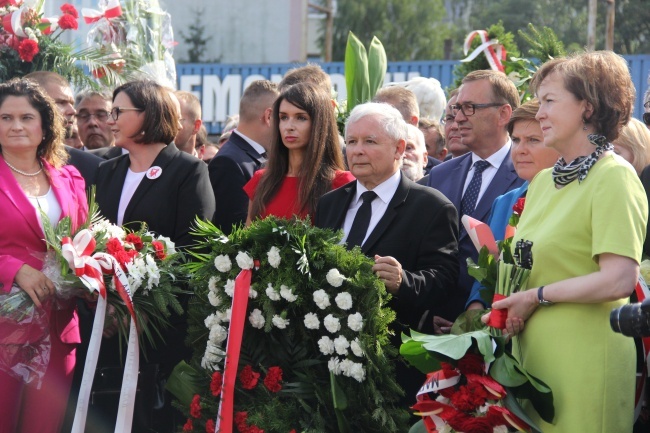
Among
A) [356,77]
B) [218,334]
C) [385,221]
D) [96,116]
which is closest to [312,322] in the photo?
[218,334]

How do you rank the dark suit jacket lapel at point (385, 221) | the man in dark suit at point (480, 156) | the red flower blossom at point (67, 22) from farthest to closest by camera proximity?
the red flower blossom at point (67, 22) < the man in dark suit at point (480, 156) < the dark suit jacket lapel at point (385, 221)

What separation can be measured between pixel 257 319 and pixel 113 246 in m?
0.96

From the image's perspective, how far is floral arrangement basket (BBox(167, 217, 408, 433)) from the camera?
4504mm

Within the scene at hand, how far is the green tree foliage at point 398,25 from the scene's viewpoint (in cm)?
4956

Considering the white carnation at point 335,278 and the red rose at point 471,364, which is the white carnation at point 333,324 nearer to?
the white carnation at point 335,278

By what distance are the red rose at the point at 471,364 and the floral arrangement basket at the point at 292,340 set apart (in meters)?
0.62

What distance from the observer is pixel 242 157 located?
6637 millimetres

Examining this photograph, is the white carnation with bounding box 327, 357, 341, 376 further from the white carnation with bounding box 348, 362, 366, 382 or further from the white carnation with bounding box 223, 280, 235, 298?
the white carnation with bounding box 223, 280, 235, 298

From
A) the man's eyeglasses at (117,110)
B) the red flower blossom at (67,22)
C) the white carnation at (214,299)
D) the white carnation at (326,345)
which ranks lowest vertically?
the white carnation at (326,345)

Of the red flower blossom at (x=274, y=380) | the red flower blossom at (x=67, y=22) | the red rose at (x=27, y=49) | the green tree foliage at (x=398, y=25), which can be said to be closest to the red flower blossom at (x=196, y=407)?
the red flower blossom at (x=274, y=380)

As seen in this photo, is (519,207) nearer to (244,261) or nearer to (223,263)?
(244,261)

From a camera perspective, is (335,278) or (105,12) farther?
(105,12)

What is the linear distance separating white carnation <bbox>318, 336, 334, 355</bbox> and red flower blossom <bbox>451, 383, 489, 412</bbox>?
79cm

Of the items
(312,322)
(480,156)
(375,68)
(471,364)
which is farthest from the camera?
(375,68)
